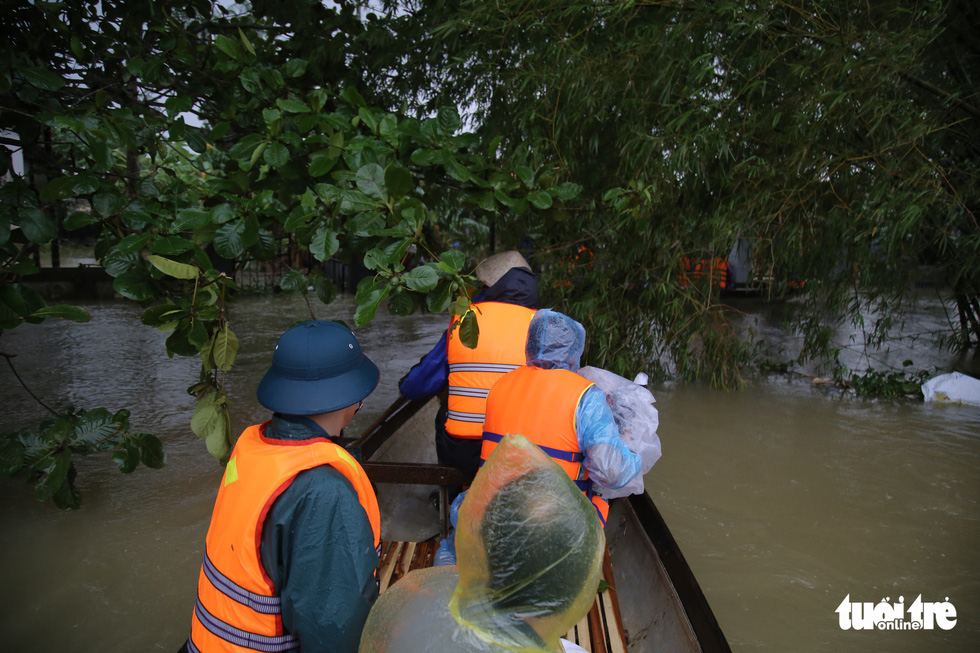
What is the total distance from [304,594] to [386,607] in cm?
35

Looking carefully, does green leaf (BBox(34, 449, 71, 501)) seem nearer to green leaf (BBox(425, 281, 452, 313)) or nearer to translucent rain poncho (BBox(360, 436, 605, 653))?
green leaf (BBox(425, 281, 452, 313))

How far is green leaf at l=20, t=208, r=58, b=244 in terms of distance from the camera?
227 cm

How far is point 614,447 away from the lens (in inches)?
91.2

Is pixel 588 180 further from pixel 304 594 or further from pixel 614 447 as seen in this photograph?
pixel 304 594

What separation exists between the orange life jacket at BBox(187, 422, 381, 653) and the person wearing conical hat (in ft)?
5.07

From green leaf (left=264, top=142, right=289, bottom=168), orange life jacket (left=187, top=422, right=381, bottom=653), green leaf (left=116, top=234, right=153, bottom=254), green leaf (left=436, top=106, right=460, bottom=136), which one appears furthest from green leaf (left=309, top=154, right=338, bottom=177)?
orange life jacket (left=187, top=422, right=381, bottom=653)

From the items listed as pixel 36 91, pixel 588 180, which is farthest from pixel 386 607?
pixel 588 180

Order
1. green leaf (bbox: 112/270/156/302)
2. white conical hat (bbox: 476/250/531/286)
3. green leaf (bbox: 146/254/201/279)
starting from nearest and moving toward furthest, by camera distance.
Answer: green leaf (bbox: 146/254/201/279), green leaf (bbox: 112/270/156/302), white conical hat (bbox: 476/250/531/286)

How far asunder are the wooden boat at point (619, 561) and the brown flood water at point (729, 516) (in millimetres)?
975

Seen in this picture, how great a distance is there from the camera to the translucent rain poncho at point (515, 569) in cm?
93

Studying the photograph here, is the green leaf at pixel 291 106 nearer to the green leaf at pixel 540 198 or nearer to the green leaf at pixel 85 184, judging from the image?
the green leaf at pixel 85 184

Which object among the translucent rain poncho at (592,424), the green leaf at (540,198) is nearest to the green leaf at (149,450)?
the translucent rain poncho at (592,424)

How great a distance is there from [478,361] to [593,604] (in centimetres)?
127

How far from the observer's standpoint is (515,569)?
0.93 meters
